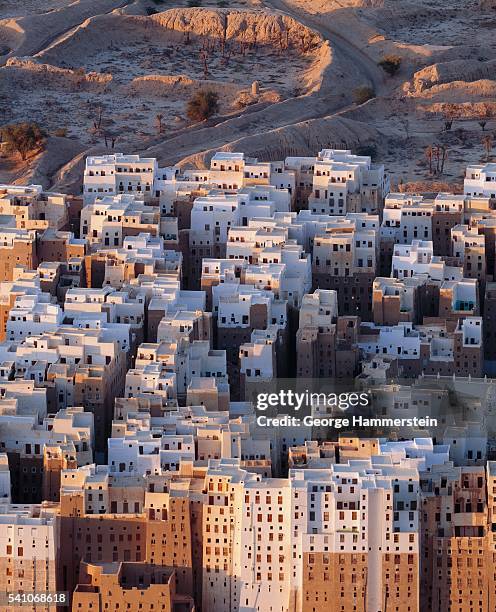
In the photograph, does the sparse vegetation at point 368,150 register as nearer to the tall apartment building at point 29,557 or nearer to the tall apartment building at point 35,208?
the tall apartment building at point 35,208

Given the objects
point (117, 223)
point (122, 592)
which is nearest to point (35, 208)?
point (117, 223)

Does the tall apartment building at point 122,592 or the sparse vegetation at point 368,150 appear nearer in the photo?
the tall apartment building at point 122,592

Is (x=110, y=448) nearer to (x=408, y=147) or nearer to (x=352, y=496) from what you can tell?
(x=352, y=496)

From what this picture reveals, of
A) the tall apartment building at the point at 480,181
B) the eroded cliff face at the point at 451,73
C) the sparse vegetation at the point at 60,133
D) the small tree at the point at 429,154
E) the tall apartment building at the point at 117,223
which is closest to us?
the tall apartment building at the point at 117,223

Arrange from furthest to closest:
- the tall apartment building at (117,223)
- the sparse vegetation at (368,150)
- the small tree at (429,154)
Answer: the sparse vegetation at (368,150), the small tree at (429,154), the tall apartment building at (117,223)

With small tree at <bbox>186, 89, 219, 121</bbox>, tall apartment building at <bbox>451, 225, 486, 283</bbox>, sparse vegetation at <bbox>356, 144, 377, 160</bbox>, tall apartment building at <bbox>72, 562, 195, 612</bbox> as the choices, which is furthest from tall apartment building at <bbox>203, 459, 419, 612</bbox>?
small tree at <bbox>186, 89, 219, 121</bbox>

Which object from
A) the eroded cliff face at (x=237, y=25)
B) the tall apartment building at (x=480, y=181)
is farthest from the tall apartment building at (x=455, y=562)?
the eroded cliff face at (x=237, y=25)

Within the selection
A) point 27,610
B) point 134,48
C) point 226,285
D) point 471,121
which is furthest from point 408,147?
point 27,610
